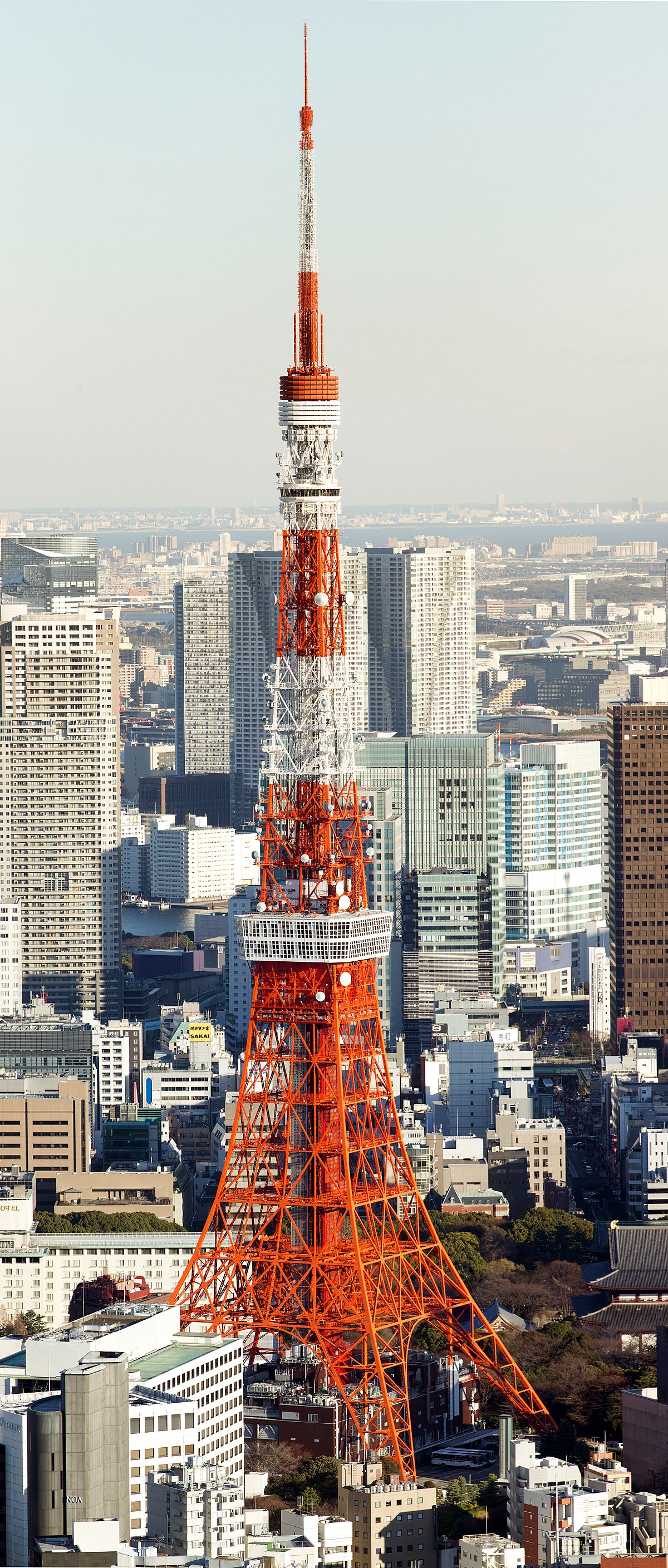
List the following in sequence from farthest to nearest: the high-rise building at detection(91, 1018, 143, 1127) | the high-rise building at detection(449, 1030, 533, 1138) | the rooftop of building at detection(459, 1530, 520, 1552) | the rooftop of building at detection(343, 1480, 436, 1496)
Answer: the high-rise building at detection(91, 1018, 143, 1127), the high-rise building at detection(449, 1030, 533, 1138), the rooftop of building at detection(343, 1480, 436, 1496), the rooftop of building at detection(459, 1530, 520, 1552)

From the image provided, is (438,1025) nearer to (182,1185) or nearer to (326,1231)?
(182,1185)

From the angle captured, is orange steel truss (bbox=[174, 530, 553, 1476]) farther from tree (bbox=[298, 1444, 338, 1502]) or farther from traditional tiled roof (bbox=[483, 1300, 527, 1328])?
tree (bbox=[298, 1444, 338, 1502])

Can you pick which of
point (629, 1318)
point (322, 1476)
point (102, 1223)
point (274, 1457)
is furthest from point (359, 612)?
point (322, 1476)

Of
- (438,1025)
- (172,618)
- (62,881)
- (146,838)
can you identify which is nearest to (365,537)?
(172,618)

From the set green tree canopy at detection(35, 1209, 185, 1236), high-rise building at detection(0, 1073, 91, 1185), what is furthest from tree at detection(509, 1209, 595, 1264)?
high-rise building at detection(0, 1073, 91, 1185)

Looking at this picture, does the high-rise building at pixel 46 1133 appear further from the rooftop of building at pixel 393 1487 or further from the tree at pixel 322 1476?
the rooftop of building at pixel 393 1487

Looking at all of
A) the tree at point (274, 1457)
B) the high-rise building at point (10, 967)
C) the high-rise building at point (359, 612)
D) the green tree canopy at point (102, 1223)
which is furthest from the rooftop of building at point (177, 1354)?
the high-rise building at point (359, 612)
